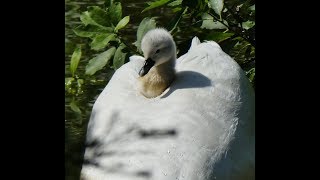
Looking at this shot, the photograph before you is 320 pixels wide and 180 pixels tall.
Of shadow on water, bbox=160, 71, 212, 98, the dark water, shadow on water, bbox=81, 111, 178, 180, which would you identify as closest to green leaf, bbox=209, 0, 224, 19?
shadow on water, bbox=160, 71, 212, 98

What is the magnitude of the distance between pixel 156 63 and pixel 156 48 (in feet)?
0.26

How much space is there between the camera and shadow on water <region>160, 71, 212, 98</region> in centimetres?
386

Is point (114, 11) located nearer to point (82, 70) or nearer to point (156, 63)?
point (156, 63)

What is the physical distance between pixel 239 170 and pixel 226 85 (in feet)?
1.73

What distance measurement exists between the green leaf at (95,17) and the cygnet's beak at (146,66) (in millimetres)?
527

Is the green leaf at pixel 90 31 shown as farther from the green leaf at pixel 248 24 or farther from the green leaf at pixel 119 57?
the green leaf at pixel 248 24

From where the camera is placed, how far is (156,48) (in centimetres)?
402

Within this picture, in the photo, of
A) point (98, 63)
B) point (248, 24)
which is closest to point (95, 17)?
point (98, 63)

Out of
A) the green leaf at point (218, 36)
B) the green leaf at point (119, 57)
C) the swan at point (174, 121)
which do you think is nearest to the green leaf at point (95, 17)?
the green leaf at point (119, 57)

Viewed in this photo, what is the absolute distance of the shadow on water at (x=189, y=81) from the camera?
3.86 metres

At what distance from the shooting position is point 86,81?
5.48 meters

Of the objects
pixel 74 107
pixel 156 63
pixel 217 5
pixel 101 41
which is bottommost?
pixel 74 107
